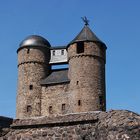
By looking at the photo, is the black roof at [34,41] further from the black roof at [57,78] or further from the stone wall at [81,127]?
the stone wall at [81,127]

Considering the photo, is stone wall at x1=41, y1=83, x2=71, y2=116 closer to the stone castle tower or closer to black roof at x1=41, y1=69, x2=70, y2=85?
the stone castle tower

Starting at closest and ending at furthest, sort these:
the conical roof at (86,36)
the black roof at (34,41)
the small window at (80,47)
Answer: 1. the small window at (80,47)
2. the conical roof at (86,36)
3. the black roof at (34,41)

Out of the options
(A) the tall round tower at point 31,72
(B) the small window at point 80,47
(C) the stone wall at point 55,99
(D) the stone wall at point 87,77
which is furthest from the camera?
(B) the small window at point 80,47

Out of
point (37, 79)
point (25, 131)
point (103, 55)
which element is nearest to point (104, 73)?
point (103, 55)

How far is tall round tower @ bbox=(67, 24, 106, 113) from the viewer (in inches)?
1762

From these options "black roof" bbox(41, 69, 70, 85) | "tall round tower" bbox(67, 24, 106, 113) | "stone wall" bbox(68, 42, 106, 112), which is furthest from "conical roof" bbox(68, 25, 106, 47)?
"black roof" bbox(41, 69, 70, 85)

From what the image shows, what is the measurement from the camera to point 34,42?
166 feet

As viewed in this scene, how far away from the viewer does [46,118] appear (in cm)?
809

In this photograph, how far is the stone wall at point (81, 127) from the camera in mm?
7148

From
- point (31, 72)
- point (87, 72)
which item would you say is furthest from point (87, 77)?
point (31, 72)

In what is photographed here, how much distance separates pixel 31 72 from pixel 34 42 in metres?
3.74

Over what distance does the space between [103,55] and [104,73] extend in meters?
2.12

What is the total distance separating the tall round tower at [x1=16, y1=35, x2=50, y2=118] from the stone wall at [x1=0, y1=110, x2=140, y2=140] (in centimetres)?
3892

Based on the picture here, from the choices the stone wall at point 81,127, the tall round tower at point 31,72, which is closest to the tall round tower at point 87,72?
the tall round tower at point 31,72
